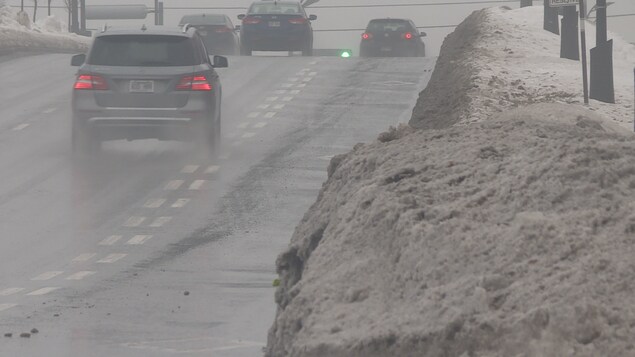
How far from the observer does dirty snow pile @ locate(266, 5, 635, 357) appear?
5.47 m

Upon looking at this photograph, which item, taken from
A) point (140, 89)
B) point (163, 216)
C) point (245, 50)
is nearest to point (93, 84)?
point (140, 89)

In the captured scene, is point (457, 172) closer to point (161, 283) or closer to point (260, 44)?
point (161, 283)

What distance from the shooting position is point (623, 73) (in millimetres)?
25156

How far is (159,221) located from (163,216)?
1.16 ft

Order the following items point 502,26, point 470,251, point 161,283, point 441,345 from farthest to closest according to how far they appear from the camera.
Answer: point 502,26
point 161,283
point 470,251
point 441,345

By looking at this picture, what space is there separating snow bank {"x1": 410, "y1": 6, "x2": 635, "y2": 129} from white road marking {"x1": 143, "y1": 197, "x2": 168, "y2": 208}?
3190 mm

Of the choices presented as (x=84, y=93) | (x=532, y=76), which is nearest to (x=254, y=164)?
(x=84, y=93)

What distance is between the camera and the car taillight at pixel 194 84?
2064 cm

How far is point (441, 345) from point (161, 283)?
665 centimetres

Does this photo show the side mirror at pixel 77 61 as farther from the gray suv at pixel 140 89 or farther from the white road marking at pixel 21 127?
the white road marking at pixel 21 127

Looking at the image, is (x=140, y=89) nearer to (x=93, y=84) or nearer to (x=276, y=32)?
(x=93, y=84)

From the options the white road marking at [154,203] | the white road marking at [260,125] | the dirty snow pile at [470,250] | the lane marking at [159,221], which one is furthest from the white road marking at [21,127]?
the dirty snow pile at [470,250]

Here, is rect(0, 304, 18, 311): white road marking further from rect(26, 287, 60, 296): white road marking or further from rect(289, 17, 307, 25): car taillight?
rect(289, 17, 307, 25): car taillight

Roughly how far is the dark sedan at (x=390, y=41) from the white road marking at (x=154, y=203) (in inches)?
1108
